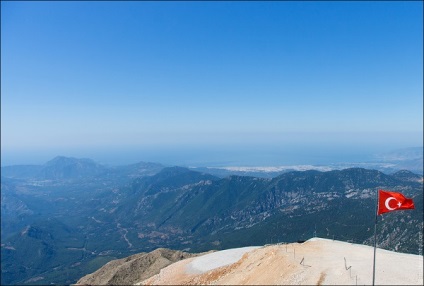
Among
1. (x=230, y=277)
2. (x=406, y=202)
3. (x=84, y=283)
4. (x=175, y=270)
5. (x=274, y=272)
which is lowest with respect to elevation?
(x=84, y=283)

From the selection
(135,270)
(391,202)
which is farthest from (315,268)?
(135,270)

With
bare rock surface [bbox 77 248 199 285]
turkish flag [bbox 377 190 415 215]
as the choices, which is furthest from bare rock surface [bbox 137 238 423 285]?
bare rock surface [bbox 77 248 199 285]

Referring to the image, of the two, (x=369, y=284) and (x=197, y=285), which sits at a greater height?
(x=369, y=284)

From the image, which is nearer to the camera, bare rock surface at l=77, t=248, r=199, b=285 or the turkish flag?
the turkish flag

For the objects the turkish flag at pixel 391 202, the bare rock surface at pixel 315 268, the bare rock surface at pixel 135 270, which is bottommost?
the bare rock surface at pixel 135 270

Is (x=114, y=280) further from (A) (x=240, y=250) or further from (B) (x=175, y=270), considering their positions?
(A) (x=240, y=250)

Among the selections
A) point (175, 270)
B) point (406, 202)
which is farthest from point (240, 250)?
point (406, 202)

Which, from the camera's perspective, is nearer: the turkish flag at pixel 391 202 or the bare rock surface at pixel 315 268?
the turkish flag at pixel 391 202

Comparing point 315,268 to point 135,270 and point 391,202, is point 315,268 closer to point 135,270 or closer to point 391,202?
point 391,202

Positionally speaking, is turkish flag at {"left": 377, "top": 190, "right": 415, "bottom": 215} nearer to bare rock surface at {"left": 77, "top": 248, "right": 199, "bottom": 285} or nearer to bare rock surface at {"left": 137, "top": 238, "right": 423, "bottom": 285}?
bare rock surface at {"left": 137, "top": 238, "right": 423, "bottom": 285}

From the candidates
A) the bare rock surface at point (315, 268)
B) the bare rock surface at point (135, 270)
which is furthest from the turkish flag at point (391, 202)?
the bare rock surface at point (135, 270)

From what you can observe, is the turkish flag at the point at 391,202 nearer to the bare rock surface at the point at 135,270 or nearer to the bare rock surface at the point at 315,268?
the bare rock surface at the point at 315,268
